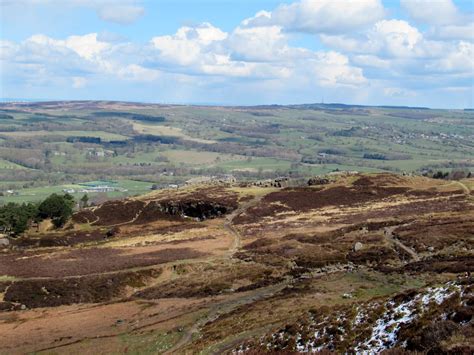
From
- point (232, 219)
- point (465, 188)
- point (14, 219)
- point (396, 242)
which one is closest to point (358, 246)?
point (396, 242)

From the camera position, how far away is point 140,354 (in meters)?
40.7

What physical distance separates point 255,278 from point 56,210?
7230 centimetres

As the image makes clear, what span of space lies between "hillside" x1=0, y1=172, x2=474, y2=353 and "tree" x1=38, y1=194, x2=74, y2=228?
2710 mm

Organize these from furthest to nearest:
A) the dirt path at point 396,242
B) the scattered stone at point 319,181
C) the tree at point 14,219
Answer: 1. the scattered stone at point 319,181
2. the tree at point 14,219
3. the dirt path at point 396,242

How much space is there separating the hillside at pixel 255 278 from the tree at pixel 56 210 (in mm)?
2710

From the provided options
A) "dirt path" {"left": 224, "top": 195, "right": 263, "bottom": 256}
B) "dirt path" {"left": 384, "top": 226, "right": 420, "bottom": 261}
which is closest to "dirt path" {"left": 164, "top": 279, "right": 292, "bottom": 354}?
"dirt path" {"left": 384, "top": 226, "right": 420, "bottom": 261}

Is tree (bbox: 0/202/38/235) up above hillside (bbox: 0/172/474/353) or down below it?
below

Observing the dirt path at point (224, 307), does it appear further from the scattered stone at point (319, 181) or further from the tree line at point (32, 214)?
the scattered stone at point (319, 181)

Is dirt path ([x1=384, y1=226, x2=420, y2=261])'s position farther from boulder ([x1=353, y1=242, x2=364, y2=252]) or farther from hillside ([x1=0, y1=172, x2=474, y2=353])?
boulder ([x1=353, y1=242, x2=364, y2=252])

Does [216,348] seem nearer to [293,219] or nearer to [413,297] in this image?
[413,297]

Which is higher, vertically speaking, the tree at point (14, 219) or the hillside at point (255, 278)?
the hillside at point (255, 278)

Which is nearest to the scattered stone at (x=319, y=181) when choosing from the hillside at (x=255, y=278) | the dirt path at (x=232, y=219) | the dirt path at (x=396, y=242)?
the hillside at (x=255, y=278)

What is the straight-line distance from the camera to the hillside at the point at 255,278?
31781 mm

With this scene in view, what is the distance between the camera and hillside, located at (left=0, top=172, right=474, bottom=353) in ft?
104
